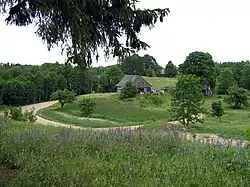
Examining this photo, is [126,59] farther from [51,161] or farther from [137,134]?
Answer: [137,134]

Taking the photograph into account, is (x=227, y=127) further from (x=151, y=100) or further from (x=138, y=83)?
(x=138, y=83)

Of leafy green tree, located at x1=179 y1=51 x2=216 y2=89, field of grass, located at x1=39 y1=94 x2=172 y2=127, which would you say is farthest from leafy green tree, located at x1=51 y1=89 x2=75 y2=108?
leafy green tree, located at x1=179 y1=51 x2=216 y2=89

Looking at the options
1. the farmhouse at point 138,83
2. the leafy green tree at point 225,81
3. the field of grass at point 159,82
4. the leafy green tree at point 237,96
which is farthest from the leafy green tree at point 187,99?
the field of grass at point 159,82

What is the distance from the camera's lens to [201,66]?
6159 centimetres

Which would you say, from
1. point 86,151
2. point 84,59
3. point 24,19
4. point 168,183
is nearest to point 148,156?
point 86,151

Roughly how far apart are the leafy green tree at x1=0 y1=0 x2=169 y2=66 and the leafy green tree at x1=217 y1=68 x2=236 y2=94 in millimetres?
59826

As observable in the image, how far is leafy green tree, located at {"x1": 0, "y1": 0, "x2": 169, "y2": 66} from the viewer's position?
3930 mm

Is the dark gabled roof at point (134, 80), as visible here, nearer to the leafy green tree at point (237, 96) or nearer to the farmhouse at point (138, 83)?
the farmhouse at point (138, 83)

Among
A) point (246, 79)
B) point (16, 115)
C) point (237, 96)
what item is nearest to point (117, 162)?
point (16, 115)

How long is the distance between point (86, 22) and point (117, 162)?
2299 millimetres

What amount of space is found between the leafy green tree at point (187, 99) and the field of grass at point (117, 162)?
15633 mm

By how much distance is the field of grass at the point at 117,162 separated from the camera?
13.4 feet

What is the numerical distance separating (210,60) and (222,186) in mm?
61260

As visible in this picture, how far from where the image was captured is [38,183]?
380 centimetres
